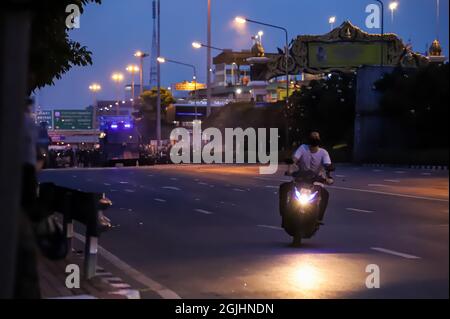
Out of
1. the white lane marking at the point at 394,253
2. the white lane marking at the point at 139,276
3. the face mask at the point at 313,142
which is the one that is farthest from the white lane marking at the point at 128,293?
the face mask at the point at 313,142

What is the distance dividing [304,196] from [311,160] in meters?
0.55

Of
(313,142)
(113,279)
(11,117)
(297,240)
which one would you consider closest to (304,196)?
(313,142)

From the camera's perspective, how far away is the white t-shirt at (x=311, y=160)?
11.0m

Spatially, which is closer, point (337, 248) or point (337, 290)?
point (337, 290)

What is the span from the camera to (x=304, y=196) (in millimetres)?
10969

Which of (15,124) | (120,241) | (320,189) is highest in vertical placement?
(15,124)

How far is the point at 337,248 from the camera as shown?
11.1 m

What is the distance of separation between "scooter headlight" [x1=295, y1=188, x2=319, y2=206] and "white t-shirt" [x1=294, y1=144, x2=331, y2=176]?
1.07 ft

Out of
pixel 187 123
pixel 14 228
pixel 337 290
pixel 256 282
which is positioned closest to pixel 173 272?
pixel 256 282

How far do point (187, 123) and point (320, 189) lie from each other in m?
71.5

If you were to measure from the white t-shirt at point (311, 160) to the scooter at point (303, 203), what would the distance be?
14 cm

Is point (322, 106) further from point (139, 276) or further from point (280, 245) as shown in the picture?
point (139, 276)

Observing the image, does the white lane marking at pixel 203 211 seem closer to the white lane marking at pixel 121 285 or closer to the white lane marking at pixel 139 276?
the white lane marking at pixel 139 276
